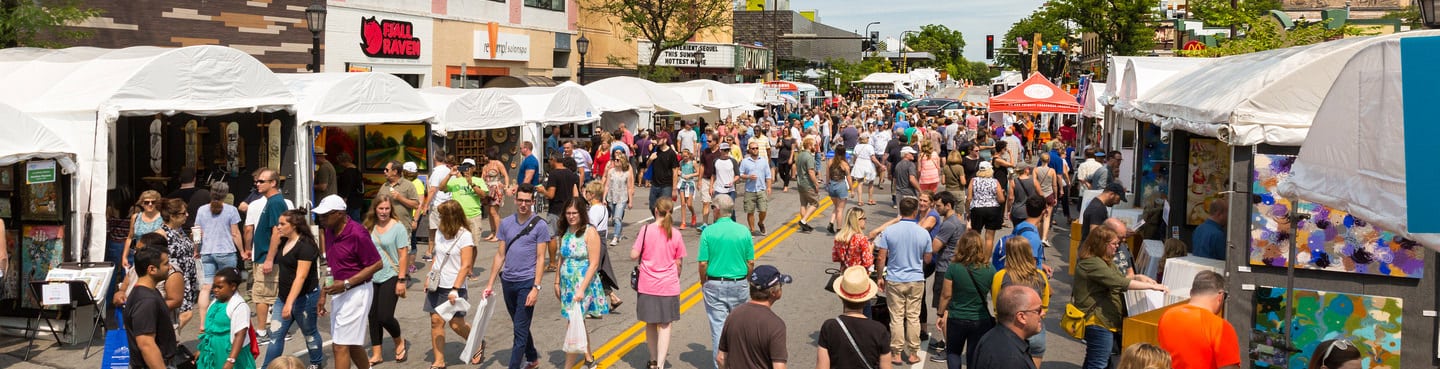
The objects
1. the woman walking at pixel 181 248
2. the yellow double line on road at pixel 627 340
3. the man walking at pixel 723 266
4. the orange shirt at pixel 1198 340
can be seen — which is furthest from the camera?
the woman walking at pixel 181 248

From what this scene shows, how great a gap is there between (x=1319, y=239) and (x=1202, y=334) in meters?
2.34

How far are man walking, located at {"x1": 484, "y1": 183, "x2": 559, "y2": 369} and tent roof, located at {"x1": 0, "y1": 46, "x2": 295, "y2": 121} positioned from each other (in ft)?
17.9

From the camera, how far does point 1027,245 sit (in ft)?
27.9

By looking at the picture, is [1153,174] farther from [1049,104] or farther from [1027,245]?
[1049,104]

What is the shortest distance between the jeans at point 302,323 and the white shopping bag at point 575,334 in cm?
211

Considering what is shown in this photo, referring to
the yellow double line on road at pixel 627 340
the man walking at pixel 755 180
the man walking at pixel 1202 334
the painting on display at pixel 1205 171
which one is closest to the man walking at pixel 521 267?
the yellow double line on road at pixel 627 340

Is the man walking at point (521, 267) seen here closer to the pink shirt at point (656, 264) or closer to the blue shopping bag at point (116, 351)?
the pink shirt at point (656, 264)

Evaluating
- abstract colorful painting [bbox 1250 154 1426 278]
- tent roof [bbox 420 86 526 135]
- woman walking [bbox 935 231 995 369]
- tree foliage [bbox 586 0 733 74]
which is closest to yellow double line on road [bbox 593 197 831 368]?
woman walking [bbox 935 231 995 369]

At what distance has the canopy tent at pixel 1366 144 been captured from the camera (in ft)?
14.6

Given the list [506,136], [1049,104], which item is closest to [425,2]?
[506,136]

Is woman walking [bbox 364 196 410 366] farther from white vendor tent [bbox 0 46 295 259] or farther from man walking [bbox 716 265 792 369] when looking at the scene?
white vendor tent [bbox 0 46 295 259]

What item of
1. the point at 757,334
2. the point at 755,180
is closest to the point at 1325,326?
the point at 757,334

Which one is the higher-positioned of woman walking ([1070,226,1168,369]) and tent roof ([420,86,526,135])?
tent roof ([420,86,526,135])

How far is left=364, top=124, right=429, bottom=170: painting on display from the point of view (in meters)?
19.6
